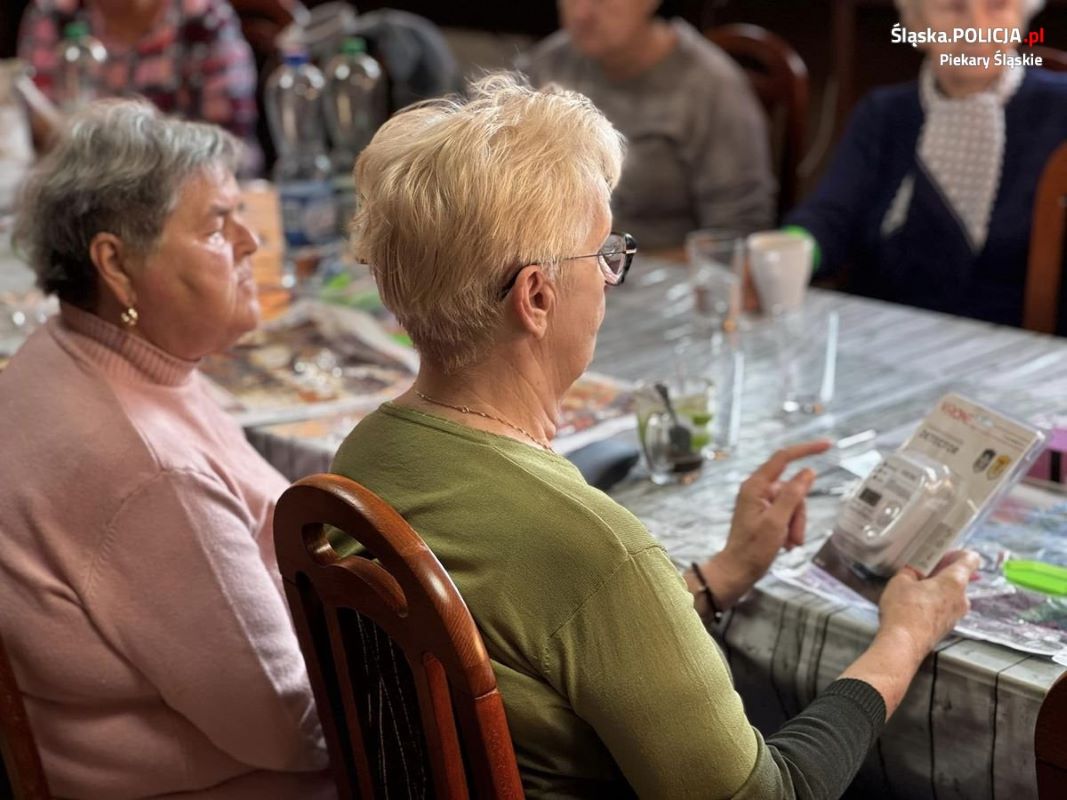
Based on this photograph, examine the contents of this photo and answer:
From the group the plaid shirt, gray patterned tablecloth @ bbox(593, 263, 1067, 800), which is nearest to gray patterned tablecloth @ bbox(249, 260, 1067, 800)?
gray patterned tablecloth @ bbox(593, 263, 1067, 800)

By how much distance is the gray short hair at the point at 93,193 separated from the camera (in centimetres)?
150

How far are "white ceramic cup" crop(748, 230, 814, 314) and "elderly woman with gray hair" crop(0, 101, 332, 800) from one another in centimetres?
89

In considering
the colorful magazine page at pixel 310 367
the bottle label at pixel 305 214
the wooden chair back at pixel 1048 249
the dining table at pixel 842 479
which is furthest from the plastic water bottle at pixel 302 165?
the wooden chair back at pixel 1048 249

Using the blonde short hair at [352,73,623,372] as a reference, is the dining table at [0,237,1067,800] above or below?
below

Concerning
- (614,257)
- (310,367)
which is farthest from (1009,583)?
(310,367)

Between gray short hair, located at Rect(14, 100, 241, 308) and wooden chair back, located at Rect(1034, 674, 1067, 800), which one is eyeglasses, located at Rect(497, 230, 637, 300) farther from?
gray short hair, located at Rect(14, 100, 241, 308)

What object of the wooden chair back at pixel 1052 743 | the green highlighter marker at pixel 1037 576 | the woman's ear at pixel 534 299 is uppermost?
the woman's ear at pixel 534 299

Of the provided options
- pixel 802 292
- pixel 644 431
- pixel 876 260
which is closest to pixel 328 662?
pixel 644 431

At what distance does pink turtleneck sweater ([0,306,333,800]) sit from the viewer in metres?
1.35

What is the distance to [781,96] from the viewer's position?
3.10 metres

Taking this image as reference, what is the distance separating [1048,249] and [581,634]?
1.59m

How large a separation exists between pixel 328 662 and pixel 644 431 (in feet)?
1.94

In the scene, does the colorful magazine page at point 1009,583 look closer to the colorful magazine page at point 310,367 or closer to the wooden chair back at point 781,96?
the colorful magazine page at point 310,367

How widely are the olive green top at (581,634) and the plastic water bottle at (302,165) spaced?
4.90 feet
